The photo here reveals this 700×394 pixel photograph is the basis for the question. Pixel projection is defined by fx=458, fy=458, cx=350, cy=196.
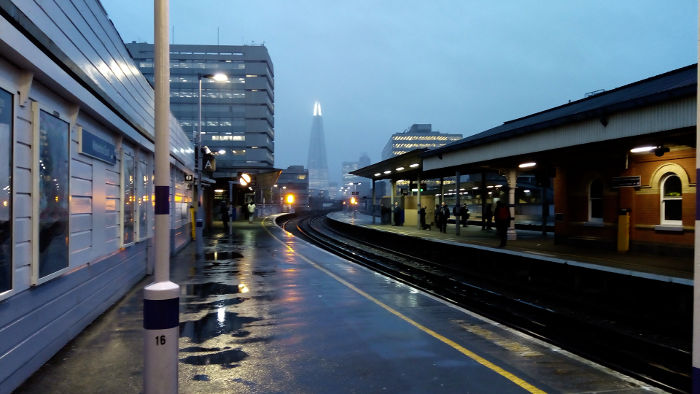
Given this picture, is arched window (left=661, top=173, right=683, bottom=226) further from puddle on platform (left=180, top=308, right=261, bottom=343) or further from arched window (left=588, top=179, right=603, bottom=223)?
puddle on platform (left=180, top=308, right=261, bottom=343)

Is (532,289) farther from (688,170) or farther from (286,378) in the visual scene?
(286,378)

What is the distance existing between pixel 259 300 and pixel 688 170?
535 inches

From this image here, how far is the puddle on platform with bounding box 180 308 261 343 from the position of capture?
21.7ft

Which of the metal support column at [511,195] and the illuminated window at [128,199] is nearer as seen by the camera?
the illuminated window at [128,199]

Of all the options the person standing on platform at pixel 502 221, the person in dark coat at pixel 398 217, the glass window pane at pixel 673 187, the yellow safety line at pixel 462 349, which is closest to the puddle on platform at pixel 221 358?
the yellow safety line at pixel 462 349

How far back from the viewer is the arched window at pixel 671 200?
14570 mm

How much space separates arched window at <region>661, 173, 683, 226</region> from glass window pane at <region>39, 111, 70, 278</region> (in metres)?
16.5

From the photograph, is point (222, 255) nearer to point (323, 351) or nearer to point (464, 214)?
point (323, 351)

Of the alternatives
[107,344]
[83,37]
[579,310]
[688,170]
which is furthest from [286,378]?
[688,170]

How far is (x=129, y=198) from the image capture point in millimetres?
11258

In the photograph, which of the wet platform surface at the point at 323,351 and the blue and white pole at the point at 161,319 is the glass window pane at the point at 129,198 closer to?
the wet platform surface at the point at 323,351

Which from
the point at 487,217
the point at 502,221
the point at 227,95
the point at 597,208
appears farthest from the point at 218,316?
the point at 227,95

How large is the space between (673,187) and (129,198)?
16.3 metres

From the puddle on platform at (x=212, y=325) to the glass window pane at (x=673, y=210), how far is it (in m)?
14.0
